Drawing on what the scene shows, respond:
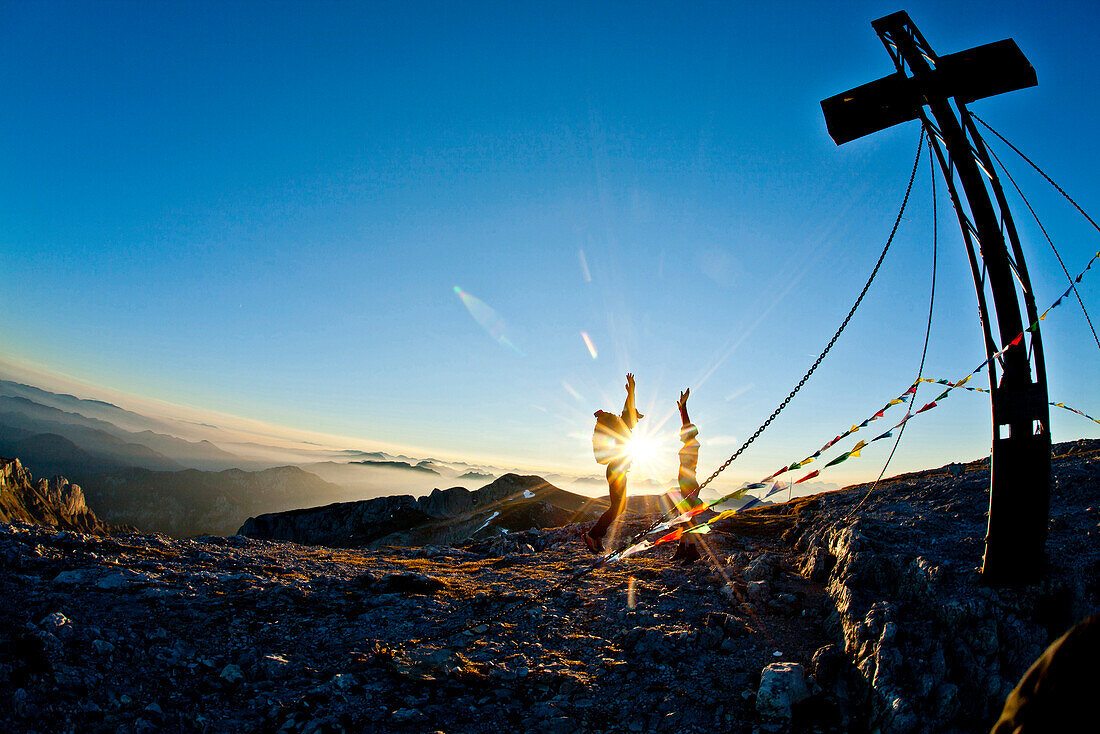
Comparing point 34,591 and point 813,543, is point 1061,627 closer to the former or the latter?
point 813,543

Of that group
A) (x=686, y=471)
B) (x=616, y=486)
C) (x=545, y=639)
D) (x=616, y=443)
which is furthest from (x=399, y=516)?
(x=545, y=639)

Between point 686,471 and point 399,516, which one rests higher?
point 686,471

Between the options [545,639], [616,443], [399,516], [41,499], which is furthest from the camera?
[41,499]

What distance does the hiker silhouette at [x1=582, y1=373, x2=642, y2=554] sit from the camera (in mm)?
12453

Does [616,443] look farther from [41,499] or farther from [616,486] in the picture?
[41,499]

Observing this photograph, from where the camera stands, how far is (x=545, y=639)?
709 cm

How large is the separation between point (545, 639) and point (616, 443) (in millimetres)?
6160

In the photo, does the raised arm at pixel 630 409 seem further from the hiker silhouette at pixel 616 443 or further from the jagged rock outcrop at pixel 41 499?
the jagged rock outcrop at pixel 41 499

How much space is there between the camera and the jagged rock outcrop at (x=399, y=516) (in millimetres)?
68938

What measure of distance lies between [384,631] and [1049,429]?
9553 mm

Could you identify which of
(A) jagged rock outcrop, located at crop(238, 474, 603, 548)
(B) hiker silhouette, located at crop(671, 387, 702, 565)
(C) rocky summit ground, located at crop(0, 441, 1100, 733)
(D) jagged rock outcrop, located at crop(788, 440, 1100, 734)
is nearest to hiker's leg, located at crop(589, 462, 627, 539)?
(B) hiker silhouette, located at crop(671, 387, 702, 565)

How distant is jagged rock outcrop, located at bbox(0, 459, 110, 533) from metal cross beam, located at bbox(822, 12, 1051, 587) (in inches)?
5779

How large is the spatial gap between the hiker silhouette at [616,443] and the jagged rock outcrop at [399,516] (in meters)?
53.3

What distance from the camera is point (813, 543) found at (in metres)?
10.1
